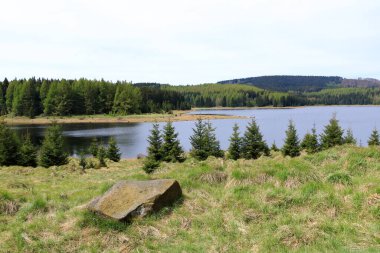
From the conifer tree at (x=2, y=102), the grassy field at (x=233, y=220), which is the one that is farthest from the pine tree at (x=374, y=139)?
the conifer tree at (x=2, y=102)

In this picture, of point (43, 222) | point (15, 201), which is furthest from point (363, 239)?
point (15, 201)

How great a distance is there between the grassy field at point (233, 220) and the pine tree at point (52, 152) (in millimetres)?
21533

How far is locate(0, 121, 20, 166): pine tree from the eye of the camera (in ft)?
97.2

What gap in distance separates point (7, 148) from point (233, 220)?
27.7 meters

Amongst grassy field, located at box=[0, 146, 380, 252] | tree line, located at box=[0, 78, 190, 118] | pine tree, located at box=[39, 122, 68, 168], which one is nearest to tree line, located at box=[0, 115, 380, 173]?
pine tree, located at box=[39, 122, 68, 168]

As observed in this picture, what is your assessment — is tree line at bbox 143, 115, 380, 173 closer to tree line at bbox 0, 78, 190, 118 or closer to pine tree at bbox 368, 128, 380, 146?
pine tree at bbox 368, 128, 380, 146

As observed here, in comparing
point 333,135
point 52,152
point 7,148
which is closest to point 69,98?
point 7,148

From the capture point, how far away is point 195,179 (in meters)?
10.2

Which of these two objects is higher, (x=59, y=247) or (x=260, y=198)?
(x=260, y=198)

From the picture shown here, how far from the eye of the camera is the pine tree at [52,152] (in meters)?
30.1

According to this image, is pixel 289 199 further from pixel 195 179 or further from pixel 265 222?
pixel 195 179

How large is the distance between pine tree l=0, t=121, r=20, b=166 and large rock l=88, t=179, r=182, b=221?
24.9m

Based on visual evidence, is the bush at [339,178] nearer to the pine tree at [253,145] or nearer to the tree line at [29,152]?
the tree line at [29,152]

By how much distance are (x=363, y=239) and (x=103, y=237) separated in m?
4.88
